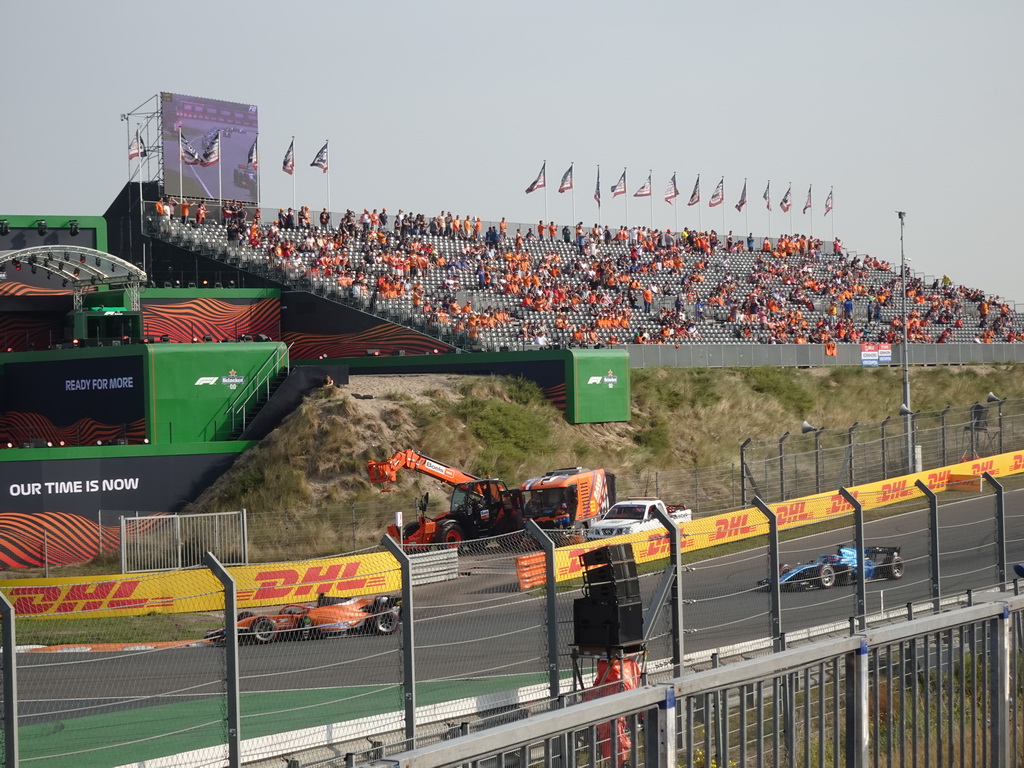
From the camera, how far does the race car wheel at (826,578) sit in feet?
46.5

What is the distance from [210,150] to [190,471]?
2224 cm

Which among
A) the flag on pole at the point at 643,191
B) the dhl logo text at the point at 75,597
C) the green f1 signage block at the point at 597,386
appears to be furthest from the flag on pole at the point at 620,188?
the dhl logo text at the point at 75,597

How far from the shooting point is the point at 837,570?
582 inches

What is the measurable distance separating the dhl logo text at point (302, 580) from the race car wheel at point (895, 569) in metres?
9.06

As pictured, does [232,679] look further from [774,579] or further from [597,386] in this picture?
[597,386]

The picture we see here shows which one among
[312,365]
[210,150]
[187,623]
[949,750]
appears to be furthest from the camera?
[210,150]

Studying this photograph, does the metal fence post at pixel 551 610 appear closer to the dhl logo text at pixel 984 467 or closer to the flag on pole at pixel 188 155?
the dhl logo text at pixel 984 467

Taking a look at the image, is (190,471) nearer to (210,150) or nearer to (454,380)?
(454,380)

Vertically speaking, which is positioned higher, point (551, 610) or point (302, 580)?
point (551, 610)

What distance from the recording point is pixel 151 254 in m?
50.2

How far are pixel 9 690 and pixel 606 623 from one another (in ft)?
17.3

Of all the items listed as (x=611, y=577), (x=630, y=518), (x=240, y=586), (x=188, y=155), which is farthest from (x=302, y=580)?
(x=188, y=155)

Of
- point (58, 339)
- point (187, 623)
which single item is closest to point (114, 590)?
point (187, 623)

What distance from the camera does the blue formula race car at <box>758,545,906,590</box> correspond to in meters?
14.1
